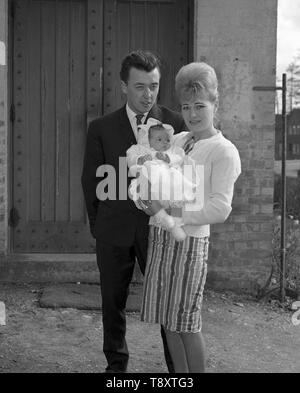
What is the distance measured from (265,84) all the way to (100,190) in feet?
10.3

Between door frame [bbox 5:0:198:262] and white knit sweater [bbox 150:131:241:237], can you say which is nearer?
white knit sweater [bbox 150:131:241:237]

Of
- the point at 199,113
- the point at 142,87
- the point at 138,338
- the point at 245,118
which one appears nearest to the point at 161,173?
the point at 199,113

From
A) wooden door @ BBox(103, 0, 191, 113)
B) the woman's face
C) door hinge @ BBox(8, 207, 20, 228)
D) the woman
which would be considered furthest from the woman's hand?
door hinge @ BBox(8, 207, 20, 228)

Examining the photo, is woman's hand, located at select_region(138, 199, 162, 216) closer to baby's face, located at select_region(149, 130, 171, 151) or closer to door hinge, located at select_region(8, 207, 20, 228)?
baby's face, located at select_region(149, 130, 171, 151)

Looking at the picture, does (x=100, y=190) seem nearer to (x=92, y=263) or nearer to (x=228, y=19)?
(x=92, y=263)

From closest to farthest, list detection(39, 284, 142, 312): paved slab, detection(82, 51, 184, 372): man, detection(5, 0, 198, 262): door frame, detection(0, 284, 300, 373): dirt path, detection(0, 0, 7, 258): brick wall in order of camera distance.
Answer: detection(82, 51, 184, 372): man
detection(0, 284, 300, 373): dirt path
detection(39, 284, 142, 312): paved slab
detection(0, 0, 7, 258): brick wall
detection(5, 0, 198, 262): door frame

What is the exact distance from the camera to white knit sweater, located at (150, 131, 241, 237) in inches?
125

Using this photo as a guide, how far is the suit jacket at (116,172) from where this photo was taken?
3.88m

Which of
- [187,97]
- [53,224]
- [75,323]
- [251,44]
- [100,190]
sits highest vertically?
[251,44]

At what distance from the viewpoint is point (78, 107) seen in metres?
6.73

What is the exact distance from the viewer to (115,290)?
13.1 feet
